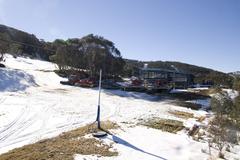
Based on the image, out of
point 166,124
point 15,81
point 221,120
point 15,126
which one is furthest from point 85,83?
point 221,120

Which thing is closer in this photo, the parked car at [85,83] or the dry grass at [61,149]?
the dry grass at [61,149]

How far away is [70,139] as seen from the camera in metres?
14.4

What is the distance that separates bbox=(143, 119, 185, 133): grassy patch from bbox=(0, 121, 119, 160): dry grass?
229 inches

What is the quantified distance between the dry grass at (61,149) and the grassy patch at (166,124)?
581 centimetres

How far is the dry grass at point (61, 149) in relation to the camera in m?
11.6

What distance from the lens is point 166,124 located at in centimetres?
1953

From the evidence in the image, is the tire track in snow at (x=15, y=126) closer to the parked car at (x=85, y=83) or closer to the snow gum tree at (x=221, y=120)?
the snow gum tree at (x=221, y=120)

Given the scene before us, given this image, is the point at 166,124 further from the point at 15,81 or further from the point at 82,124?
the point at 15,81

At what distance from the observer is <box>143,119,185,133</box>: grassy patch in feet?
59.8

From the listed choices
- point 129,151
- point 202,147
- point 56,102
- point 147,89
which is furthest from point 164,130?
point 147,89

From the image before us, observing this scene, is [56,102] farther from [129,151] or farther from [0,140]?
[129,151]

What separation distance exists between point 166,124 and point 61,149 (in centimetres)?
931

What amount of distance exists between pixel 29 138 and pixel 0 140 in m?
1.49

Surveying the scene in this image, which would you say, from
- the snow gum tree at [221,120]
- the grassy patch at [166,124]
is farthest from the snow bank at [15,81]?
the snow gum tree at [221,120]
